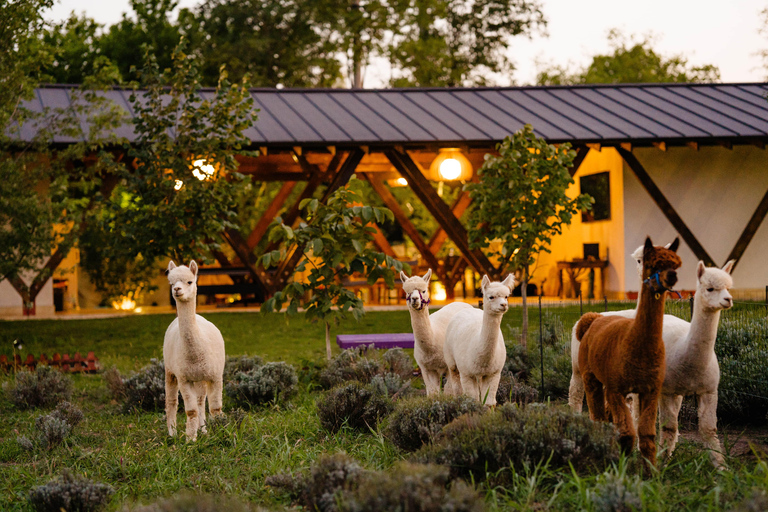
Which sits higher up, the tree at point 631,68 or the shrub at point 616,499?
the tree at point 631,68

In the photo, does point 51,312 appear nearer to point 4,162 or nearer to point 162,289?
point 162,289

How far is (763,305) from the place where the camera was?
5949 mm

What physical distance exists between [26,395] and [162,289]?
1432 centimetres

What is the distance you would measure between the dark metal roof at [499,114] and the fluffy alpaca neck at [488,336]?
9804mm

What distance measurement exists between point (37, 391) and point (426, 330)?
497cm

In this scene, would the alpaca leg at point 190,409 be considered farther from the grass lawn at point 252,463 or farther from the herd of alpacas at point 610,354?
the grass lawn at point 252,463

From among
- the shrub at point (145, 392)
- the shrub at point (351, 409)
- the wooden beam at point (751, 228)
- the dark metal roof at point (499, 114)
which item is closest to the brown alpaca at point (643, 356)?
the shrub at point (351, 409)

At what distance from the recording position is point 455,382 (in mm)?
6570

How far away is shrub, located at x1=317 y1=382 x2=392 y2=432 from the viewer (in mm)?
6488

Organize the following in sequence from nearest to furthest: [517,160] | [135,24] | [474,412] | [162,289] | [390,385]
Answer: [474,412]
[390,385]
[517,160]
[162,289]
[135,24]

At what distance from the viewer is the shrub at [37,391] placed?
863 cm

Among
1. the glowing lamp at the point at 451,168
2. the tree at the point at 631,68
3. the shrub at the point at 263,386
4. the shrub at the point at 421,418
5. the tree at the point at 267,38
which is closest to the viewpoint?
the shrub at the point at 421,418

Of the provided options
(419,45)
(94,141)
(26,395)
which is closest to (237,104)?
(94,141)

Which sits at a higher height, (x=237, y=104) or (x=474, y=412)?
(x=237, y=104)
